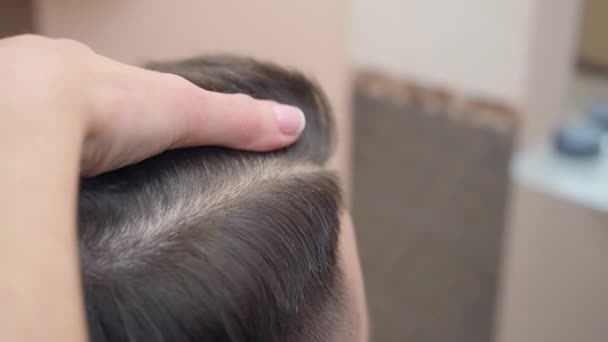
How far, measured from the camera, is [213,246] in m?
0.34

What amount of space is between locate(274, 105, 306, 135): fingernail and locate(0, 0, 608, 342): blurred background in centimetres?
34

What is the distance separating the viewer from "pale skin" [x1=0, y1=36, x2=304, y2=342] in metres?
0.24

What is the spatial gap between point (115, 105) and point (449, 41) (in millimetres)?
1528

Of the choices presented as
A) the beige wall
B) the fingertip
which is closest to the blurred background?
the beige wall

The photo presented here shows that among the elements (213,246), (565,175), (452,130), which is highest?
(213,246)

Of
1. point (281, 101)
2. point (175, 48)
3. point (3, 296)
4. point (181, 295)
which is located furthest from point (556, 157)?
point (3, 296)

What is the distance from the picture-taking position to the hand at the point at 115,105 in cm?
28

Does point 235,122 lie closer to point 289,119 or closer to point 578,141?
point 289,119

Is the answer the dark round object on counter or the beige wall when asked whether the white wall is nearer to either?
the dark round object on counter

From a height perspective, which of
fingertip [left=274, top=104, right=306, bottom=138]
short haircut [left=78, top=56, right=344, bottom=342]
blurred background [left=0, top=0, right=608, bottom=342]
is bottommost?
blurred background [left=0, top=0, right=608, bottom=342]

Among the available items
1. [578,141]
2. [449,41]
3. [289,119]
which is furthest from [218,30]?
[449,41]

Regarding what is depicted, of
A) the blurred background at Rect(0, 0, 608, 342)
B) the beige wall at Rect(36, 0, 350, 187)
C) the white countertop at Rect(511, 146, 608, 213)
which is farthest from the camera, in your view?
the white countertop at Rect(511, 146, 608, 213)

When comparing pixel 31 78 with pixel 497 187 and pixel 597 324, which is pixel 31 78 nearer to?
pixel 597 324

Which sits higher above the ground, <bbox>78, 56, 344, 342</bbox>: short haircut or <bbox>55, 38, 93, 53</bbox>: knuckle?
<bbox>55, 38, 93, 53</bbox>: knuckle
